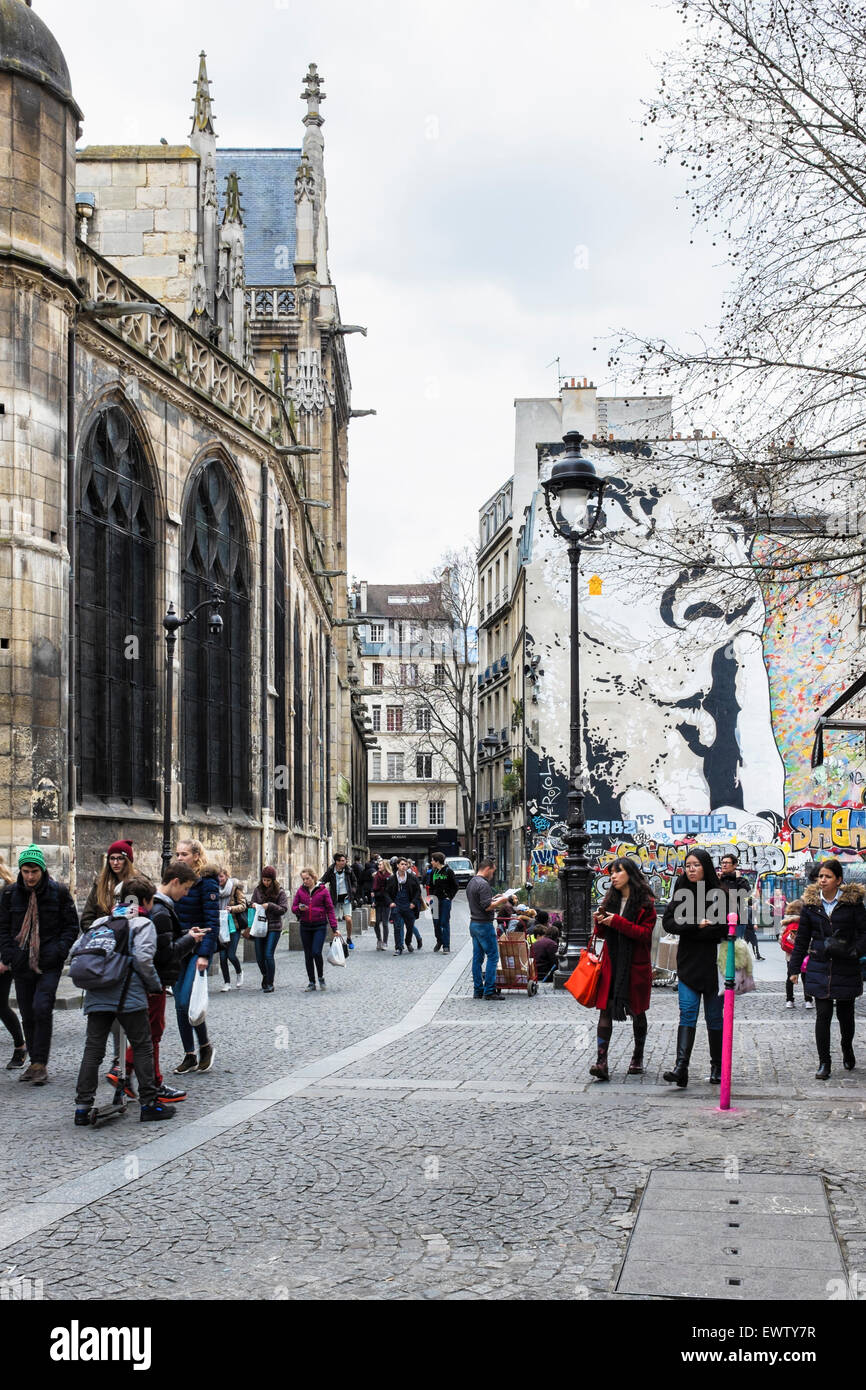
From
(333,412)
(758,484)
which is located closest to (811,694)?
(333,412)

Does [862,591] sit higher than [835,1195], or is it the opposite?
[862,591]

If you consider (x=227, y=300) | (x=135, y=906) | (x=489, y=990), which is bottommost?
(x=489, y=990)

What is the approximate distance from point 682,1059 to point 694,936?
0.83 metres

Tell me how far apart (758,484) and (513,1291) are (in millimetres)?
7912

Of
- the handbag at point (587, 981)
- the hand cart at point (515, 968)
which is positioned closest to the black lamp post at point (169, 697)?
the hand cart at point (515, 968)

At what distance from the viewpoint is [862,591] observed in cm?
1340

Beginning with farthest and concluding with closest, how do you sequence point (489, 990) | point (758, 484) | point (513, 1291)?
point (489, 990) → point (758, 484) → point (513, 1291)

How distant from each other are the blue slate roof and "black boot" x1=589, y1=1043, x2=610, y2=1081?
42064 millimetres

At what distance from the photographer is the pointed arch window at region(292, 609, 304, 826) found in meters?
34.2

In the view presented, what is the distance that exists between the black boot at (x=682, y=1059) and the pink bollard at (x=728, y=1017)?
495 mm

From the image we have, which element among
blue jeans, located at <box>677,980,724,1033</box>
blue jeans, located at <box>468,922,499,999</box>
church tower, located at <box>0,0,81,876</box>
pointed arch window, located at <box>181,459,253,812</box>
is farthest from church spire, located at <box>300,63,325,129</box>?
blue jeans, located at <box>677,980,724,1033</box>

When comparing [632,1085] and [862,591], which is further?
[862,591]
